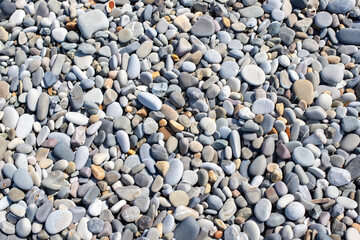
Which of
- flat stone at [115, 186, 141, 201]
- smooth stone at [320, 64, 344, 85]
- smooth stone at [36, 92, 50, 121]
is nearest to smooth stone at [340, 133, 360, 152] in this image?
smooth stone at [320, 64, 344, 85]

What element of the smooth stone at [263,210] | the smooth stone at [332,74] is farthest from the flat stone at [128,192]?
the smooth stone at [332,74]

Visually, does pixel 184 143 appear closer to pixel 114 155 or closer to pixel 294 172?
pixel 114 155

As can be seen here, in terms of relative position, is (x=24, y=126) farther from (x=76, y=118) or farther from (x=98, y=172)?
(x=98, y=172)

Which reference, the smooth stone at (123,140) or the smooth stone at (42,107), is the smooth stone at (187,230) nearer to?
the smooth stone at (123,140)

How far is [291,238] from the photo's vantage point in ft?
4.11

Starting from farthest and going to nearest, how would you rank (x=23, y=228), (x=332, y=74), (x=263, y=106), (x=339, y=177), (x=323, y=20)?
(x=323, y=20), (x=332, y=74), (x=263, y=106), (x=339, y=177), (x=23, y=228)

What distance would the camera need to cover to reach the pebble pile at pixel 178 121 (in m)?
1.28

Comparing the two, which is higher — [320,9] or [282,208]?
[320,9]

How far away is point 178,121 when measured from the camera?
1.42m

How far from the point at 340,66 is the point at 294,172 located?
53 centimetres

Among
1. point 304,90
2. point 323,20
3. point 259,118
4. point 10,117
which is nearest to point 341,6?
point 323,20

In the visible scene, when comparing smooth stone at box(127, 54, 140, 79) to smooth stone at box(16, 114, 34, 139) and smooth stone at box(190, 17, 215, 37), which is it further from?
smooth stone at box(16, 114, 34, 139)

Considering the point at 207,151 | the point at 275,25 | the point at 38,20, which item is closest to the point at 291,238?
the point at 207,151

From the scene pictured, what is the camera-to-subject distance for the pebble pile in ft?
4.19
